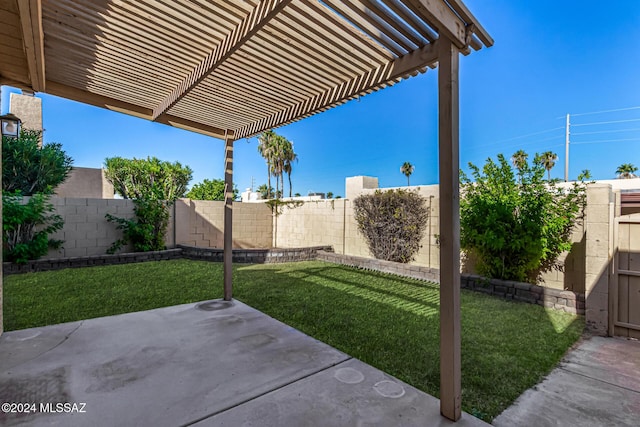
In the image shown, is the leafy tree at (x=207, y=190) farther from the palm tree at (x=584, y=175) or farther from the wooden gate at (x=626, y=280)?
the wooden gate at (x=626, y=280)

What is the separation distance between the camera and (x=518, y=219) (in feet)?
16.3

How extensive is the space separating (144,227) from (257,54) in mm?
7450

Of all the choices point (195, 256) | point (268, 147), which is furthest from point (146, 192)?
point (268, 147)

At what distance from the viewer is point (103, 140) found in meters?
19.5

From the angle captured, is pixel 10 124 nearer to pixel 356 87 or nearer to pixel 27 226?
pixel 356 87

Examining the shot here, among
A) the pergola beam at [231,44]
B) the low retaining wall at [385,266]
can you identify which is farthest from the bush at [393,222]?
the pergola beam at [231,44]

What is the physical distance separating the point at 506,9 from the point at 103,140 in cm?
2296

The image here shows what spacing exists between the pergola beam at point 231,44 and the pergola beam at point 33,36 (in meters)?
1.08

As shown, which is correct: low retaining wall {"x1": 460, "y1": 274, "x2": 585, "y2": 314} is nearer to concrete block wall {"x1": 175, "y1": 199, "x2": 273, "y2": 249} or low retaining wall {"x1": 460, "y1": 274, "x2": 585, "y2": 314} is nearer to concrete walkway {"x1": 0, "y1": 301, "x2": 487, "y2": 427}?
concrete walkway {"x1": 0, "y1": 301, "x2": 487, "y2": 427}

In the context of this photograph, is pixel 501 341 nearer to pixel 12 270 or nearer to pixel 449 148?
pixel 449 148

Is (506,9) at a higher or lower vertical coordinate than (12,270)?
higher

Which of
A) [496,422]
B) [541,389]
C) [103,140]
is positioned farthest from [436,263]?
[103,140]

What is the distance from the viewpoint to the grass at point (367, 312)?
2549mm

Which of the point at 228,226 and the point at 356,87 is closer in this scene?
the point at 356,87
